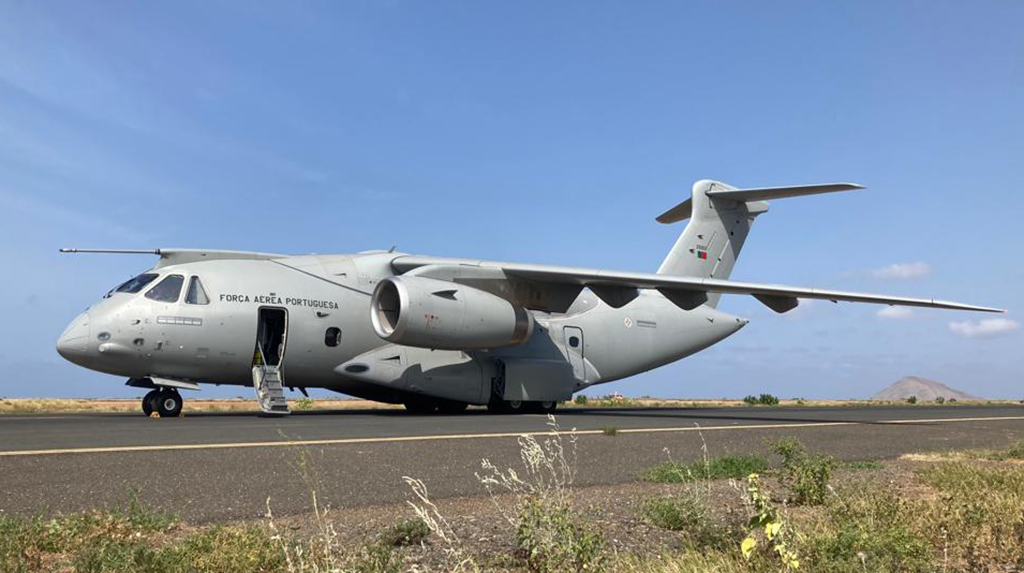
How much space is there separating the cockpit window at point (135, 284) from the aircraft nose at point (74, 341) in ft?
3.08

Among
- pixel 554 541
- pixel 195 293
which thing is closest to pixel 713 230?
pixel 195 293

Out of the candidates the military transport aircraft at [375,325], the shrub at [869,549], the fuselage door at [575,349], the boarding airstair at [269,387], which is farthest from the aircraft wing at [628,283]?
the shrub at [869,549]

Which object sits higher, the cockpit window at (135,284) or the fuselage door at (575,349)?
the cockpit window at (135,284)

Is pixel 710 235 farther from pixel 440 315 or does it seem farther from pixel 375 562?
pixel 375 562

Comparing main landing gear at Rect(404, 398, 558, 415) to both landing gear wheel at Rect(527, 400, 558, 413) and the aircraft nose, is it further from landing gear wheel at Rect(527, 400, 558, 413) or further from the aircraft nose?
the aircraft nose

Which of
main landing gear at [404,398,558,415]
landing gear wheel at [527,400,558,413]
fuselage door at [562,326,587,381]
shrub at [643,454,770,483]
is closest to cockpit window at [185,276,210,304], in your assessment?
main landing gear at [404,398,558,415]

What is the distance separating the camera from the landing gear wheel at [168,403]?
615 inches

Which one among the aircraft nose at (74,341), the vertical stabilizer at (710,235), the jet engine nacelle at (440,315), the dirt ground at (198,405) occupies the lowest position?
the dirt ground at (198,405)

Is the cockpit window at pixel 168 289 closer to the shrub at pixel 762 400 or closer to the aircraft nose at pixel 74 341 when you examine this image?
the aircraft nose at pixel 74 341

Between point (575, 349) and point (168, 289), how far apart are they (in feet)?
30.8

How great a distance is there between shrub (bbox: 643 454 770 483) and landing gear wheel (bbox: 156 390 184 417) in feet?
35.6

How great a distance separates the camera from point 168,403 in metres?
15.7

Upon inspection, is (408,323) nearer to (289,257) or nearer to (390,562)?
(289,257)

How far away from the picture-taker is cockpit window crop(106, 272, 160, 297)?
1569 centimetres
